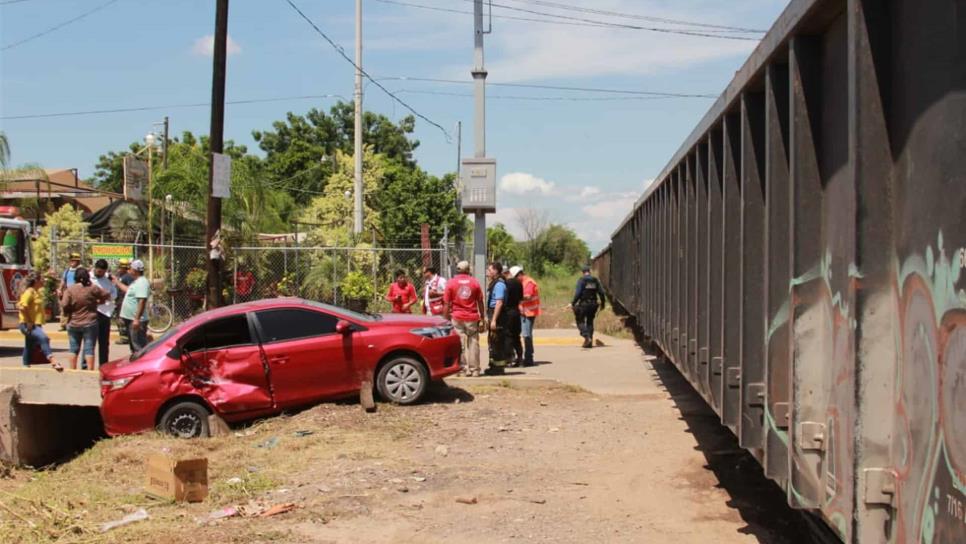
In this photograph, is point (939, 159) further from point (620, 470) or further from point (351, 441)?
point (351, 441)

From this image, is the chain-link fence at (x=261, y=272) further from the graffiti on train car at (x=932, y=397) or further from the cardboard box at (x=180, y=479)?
the graffiti on train car at (x=932, y=397)

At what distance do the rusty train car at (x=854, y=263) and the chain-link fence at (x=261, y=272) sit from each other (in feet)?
57.5

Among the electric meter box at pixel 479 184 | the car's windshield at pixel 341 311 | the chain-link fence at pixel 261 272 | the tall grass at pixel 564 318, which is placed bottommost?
the tall grass at pixel 564 318

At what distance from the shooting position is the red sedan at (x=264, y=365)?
33.2 ft

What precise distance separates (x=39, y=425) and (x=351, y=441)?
14.6ft

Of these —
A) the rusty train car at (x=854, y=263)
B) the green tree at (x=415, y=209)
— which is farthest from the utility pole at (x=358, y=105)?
the rusty train car at (x=854, y=263)

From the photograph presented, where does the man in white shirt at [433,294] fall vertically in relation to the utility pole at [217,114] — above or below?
below

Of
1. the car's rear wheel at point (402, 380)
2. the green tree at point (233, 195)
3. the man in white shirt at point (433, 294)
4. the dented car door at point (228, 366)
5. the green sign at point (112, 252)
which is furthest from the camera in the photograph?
the green tree at point (233, 195)

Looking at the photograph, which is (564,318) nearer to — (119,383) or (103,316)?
(103,316)

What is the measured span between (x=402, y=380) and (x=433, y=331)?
732 mm

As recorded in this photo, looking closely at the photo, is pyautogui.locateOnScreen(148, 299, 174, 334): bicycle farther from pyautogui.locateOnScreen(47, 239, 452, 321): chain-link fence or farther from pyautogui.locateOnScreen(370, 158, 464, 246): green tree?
pyautogui.locateOnScreen(370, 158, 464, 246): green tree

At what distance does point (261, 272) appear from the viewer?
2394 cm

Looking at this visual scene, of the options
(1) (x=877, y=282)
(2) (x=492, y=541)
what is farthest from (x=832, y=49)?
(2) (x=492, y=541)

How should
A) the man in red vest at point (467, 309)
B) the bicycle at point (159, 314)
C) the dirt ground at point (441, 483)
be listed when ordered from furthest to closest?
1. the bicycle at point (159, 314)
2. the man in red vest at point (467, 309)
3. the dirt ground at point (441, 483)
